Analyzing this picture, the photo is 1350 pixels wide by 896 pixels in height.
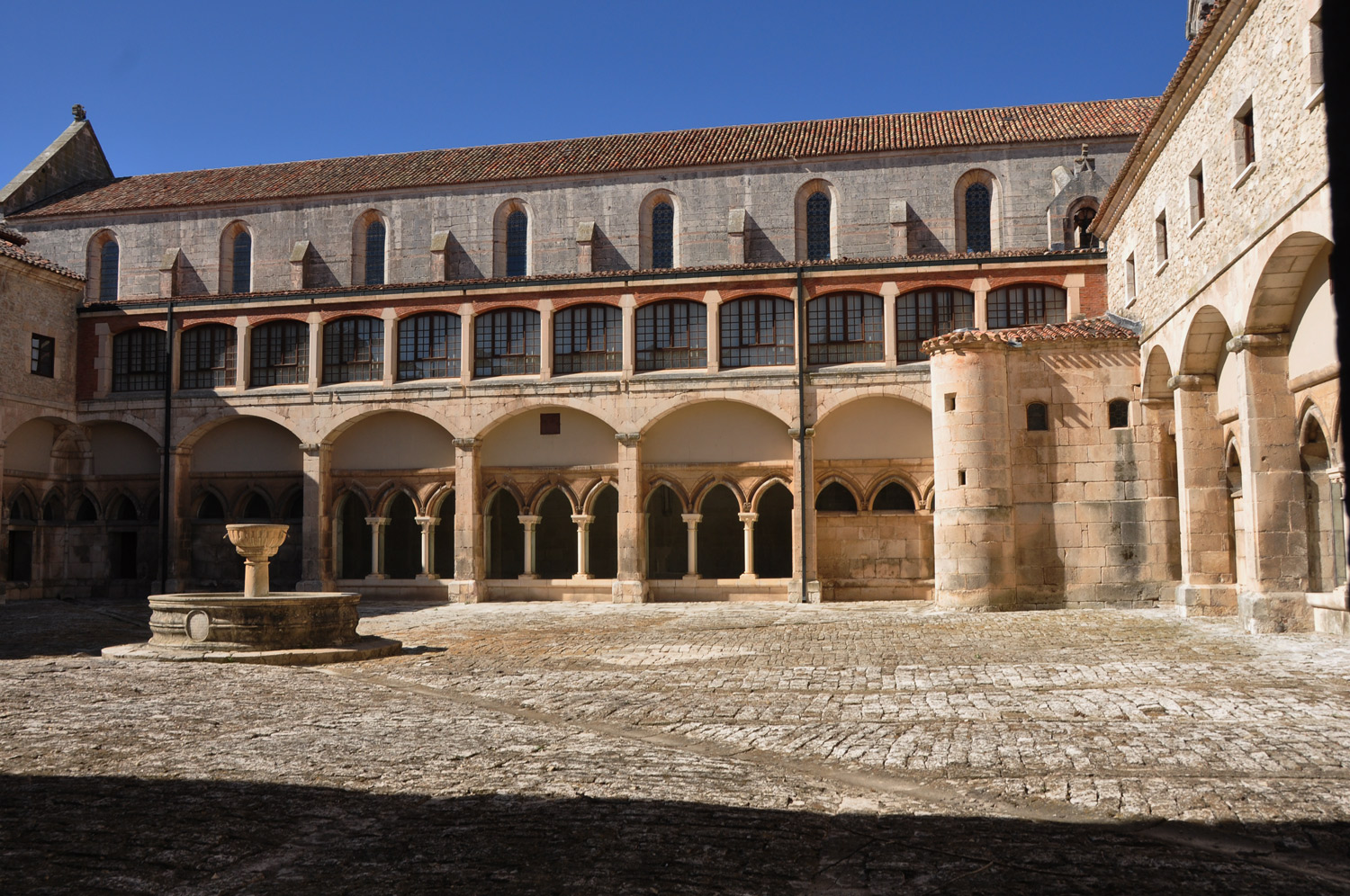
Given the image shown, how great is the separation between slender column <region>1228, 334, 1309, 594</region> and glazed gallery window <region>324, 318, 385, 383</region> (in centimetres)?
2110

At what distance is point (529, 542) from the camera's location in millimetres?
29375

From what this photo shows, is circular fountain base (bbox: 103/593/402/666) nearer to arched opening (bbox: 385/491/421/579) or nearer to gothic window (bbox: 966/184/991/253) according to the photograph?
arched opening (bbox: 385/491/421/579)

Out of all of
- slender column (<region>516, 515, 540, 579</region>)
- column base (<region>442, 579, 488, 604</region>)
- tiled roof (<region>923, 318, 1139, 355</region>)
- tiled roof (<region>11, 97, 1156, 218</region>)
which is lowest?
column base (<region>442, 579, 488, 604</region>)

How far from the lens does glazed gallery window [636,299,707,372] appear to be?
92.8ft

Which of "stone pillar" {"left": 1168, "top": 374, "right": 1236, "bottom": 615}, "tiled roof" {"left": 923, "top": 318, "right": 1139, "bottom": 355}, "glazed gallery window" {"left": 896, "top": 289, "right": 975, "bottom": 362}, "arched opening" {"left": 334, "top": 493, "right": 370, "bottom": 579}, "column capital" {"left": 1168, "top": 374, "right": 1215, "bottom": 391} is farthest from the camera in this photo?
"arched opening" {"left": 334, "top": 493, "right": 370, "bottom": 579}

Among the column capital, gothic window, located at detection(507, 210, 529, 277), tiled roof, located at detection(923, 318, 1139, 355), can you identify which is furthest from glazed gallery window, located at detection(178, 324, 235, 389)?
the column capital

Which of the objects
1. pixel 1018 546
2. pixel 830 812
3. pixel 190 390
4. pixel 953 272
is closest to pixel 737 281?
pixel 953 272

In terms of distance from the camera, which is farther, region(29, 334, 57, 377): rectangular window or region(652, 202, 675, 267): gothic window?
region(652, 202, 675, 267): gothic window

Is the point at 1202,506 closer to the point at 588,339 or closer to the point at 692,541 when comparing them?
the point at 692,541

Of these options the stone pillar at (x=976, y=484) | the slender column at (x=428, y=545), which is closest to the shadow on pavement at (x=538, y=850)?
the stone pillar at (x=976, y=484)

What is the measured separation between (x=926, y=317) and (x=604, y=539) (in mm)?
13797

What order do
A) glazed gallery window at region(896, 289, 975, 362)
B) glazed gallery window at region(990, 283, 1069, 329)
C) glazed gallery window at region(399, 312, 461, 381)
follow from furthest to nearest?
glazed gallery window at region(399, 312, 461, 381), glazed gallery window at region(896, 289, 975, 362), glazed gallery window at region(990, 283, 1069, 329)

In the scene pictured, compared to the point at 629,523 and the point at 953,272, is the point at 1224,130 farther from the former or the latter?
the point at 629,523

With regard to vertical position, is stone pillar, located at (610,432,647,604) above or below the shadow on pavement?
A: above
